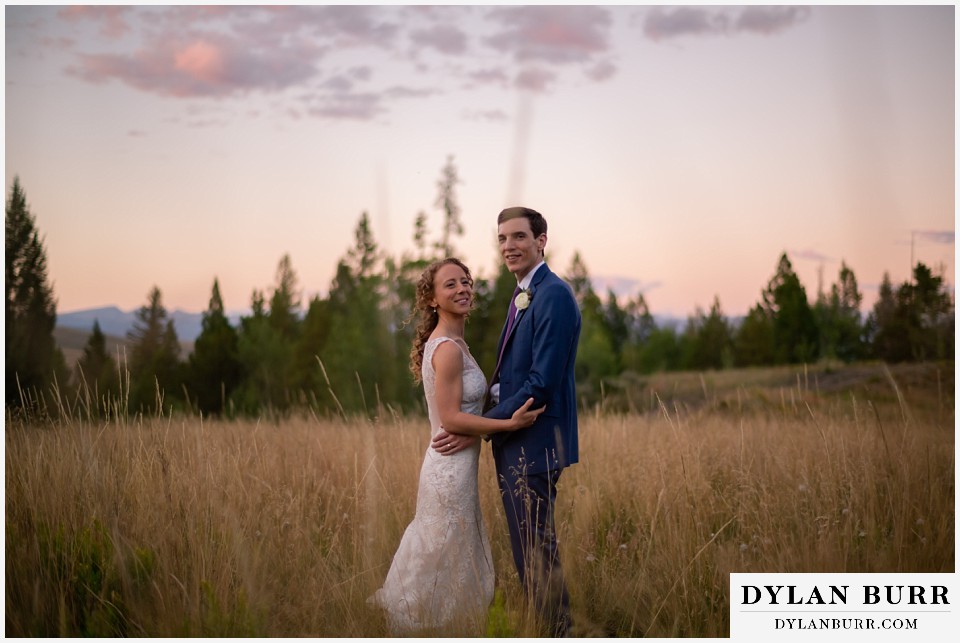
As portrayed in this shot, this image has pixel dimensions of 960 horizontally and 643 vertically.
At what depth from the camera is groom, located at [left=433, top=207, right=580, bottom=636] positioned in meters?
3.27

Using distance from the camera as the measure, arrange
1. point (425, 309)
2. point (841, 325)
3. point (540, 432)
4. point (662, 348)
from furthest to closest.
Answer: point (662, 348)
point (841, 325)
point (425, 309)
point (540, 432)

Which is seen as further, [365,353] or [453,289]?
[365,353]

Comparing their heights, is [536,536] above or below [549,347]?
below

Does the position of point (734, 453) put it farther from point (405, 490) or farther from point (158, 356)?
point (158, 356)

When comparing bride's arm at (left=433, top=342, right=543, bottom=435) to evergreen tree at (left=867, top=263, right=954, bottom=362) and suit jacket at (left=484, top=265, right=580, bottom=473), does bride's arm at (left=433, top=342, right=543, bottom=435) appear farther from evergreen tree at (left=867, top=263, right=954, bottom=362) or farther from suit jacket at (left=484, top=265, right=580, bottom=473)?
evergreen tree at (left=867, top=263, right=954, bottom=362)

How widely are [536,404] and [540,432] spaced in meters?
0.15

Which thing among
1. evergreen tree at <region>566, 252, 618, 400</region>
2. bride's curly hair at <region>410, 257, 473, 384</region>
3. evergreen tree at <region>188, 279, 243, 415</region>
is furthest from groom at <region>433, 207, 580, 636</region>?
evergreen tree at <region>188, 279, 243, 415</region>

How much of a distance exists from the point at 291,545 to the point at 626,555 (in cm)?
192

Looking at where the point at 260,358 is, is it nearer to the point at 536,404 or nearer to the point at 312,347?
the point at 312,347

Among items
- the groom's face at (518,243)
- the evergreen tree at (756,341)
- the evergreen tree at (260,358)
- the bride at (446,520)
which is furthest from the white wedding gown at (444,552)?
the evergreen tree at (756,341)

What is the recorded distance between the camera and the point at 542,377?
322 cm

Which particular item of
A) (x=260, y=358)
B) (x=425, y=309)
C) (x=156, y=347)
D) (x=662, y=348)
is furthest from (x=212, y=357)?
(x=662, y=348)

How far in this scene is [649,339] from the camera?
200 ft

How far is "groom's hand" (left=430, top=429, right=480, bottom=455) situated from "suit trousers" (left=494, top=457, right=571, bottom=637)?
0.18 metres
